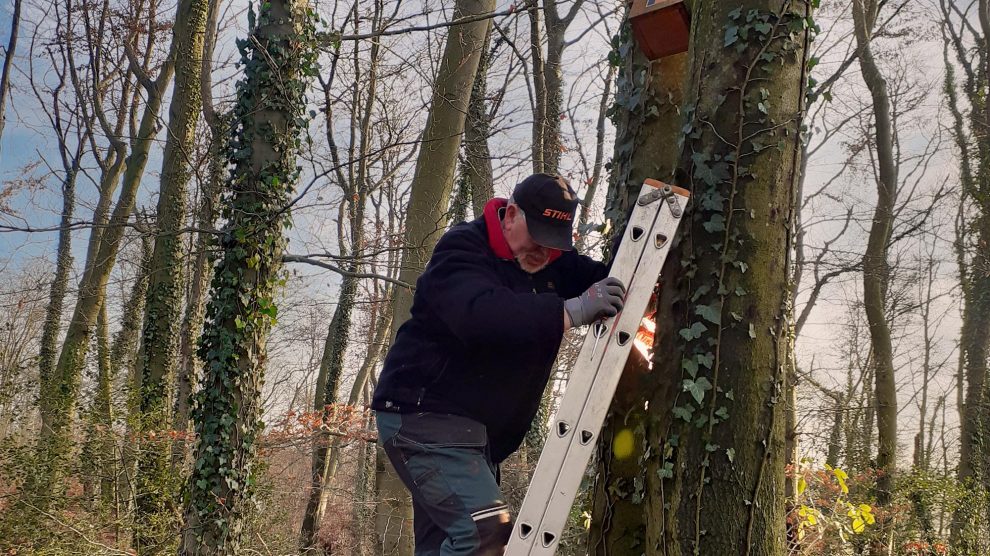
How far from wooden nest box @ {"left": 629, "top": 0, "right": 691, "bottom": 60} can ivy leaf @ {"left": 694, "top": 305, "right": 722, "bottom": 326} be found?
1.08 meters

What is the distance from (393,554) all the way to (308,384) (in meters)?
17.2

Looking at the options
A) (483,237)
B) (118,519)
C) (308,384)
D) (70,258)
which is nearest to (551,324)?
(483,237)

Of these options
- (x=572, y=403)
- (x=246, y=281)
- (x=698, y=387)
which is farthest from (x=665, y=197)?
(x=246, y=281)

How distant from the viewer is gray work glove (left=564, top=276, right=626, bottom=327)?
89.7 inches

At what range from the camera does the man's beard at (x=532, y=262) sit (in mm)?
2754

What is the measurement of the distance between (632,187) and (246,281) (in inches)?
199

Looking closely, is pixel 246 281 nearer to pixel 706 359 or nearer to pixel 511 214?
pixel 511 214

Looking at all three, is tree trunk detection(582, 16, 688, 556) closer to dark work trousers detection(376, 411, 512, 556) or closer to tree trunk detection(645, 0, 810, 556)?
tree trunk detection(645, 0, 810, 556)

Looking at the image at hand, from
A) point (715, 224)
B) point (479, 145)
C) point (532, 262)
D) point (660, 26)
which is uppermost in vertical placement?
point (479, 145)

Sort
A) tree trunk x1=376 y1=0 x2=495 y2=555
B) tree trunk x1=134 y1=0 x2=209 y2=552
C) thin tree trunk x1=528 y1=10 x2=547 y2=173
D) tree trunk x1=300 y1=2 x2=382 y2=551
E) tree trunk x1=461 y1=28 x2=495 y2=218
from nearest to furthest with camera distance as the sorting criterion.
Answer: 1. tree trunk x1=376 y1=0 x2=495 y2=555
2. thin tree trunk x1=528 y1=10 x2=547 y2=173
3. tree trunk x1=461 y1=28 x2=495 y2=218
4. tree trunk x1=134 y1=0 x2=209 y2=552
5. tree trunk x1=300 y1=2 x2=382 y2=551

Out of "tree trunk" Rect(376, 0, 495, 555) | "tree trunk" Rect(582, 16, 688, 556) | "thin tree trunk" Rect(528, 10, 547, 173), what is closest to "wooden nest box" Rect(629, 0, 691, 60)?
"tree trunk" Rect(582, 16, 688, 556)

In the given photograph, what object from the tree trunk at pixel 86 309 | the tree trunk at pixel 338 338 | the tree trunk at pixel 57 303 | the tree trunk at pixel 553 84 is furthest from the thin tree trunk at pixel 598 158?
the tree trunk at pixel 57 303

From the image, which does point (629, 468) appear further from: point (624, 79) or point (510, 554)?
point (624, 79)

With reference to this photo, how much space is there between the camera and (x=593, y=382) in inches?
90.1
